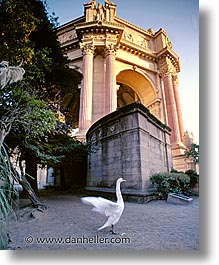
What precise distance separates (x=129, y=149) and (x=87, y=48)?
2.73m

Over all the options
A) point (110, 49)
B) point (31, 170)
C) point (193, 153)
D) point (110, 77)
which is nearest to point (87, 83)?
point (110, 77)

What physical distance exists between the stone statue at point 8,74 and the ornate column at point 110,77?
2.23m

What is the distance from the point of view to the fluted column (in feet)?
8.63

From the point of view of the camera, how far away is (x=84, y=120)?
3.79 meters

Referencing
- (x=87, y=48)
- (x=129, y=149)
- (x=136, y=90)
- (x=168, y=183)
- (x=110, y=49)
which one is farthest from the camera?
(x=110, y=49)

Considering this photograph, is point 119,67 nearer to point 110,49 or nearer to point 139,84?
point 110,49

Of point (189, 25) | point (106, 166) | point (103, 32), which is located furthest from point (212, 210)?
point (103, 32)

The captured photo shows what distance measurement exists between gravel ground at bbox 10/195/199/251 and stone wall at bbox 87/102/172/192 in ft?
1.30

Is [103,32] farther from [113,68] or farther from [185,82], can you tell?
[185,82]

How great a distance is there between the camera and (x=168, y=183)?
2.38m

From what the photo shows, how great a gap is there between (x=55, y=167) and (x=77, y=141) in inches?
24.0

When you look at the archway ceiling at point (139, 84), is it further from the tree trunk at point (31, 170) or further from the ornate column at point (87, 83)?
the tree trunk at point (31, 170)

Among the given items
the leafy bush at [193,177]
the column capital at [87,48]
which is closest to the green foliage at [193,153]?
the leafy bush at [193,177]

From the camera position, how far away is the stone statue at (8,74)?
197 cm
